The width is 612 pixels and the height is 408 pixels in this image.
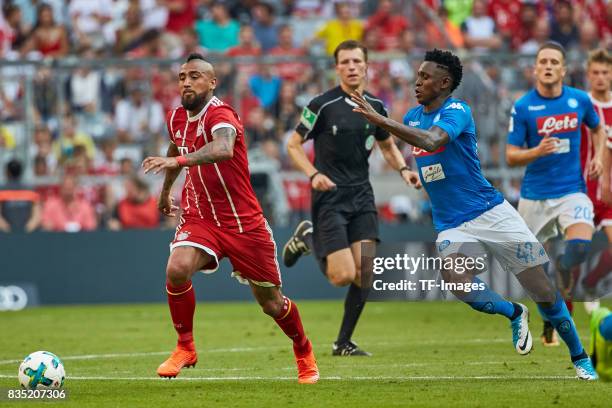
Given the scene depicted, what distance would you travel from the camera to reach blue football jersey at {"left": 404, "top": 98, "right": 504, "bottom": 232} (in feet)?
31.3

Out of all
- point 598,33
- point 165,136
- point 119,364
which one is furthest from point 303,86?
point 119,364

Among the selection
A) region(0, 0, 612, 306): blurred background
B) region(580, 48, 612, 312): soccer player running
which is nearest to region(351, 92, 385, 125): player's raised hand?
region(580, 48, 612, 312): soccer player running

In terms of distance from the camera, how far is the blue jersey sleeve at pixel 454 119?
9.16 metres

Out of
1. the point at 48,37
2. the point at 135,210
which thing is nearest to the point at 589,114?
the point at 135,210

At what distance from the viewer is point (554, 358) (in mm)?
11125

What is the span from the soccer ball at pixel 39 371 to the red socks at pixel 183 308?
1007 millimetres

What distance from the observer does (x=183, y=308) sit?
9367 millimetres

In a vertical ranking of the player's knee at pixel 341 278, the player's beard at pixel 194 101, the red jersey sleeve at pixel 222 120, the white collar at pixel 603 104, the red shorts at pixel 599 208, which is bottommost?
the player's knee at pixel 341 278

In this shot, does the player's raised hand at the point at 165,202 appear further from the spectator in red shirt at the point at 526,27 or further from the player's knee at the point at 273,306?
the spectator in red shirt at the point at 526,27

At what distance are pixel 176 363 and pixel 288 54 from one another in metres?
12.9

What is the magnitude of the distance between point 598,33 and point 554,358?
13247 mm

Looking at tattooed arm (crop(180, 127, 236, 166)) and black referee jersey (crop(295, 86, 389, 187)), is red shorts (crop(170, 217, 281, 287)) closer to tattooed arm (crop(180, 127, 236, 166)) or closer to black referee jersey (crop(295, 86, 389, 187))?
tattooed arm (crop(180, 127, 236, 166))

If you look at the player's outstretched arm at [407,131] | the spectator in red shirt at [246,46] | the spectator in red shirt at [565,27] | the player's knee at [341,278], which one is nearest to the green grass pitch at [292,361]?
the player's knee at [341,278]

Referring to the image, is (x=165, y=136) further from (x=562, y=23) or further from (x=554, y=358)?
(x=554, y=358)
